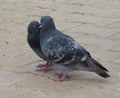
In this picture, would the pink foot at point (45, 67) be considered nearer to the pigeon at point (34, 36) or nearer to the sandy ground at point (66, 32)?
the sandy ground at point (66, 32)

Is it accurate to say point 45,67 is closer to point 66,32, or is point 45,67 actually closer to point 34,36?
point 34,36

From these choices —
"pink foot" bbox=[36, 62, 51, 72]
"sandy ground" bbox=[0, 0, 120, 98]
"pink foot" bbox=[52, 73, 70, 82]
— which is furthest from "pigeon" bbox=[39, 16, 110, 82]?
"pink foot" bbox=[36, 62, 51, 72]

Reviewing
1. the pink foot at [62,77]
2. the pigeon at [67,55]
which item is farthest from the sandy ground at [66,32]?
the pigeon at [67,55]

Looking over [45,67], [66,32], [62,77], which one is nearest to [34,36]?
[45,67]

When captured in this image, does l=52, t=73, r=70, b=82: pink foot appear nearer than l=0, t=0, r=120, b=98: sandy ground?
No

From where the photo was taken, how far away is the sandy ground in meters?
5.38

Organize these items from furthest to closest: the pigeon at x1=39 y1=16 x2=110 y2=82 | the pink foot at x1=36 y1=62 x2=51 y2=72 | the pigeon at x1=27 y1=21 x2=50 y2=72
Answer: the pink foot at x1=36 y1=62 x2=51 y2=72 → the pigeon at x1=27 y1=21 x2=50 y2=72 → the pigeon at x1=39 y1=16 x2=110 y2=82

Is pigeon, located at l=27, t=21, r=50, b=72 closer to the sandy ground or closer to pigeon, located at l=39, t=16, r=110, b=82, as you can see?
pigeon, located at l=39, t=16, r=110, b=82

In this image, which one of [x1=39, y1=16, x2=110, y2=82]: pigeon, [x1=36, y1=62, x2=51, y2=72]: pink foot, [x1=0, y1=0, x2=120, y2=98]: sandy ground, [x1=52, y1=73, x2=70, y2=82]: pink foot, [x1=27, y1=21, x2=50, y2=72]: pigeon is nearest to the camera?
[x1=0, y1=0, x2=120, y2=98]: sandy ground

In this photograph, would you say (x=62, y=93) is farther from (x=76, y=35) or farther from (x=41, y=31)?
(x=76, y=35)

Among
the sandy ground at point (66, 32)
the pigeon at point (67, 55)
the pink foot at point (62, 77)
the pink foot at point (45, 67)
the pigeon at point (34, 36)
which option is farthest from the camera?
the pink foot at point (45, 67)

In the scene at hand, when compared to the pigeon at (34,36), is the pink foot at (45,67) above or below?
below

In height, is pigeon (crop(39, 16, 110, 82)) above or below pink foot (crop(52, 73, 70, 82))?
above

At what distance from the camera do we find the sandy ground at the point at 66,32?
5.38 meters
